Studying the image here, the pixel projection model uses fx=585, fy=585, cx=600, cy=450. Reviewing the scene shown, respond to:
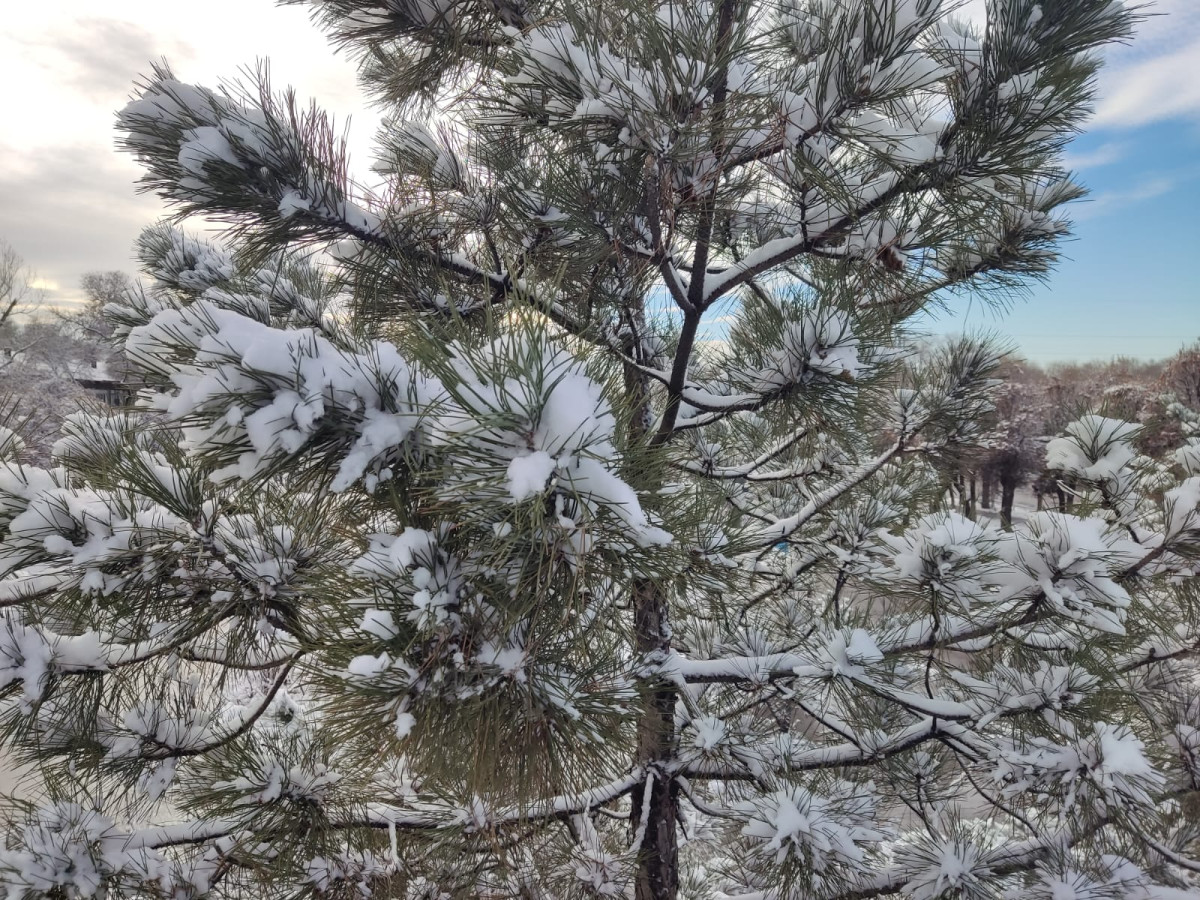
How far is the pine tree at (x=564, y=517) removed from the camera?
0.63m

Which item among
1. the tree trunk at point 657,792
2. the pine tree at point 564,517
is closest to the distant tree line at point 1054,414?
the pine tree at point 564,517

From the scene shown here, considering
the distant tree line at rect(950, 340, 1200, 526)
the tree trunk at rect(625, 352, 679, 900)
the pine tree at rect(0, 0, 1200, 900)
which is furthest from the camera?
the distant tree line at rect(950, 340, 1200, 526)

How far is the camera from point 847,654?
1.30 metres

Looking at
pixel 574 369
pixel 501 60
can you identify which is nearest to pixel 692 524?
pixel 574 369

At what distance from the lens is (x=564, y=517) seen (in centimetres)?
59

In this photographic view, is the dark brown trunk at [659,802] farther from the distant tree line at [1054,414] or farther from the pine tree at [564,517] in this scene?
the distant tree line at [1054,414]

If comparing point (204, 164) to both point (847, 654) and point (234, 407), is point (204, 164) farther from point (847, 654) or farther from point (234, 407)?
point (847, 654)

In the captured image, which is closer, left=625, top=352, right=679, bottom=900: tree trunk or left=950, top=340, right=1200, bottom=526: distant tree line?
left=625, top=352, right=679, bottom=900: tree trunk

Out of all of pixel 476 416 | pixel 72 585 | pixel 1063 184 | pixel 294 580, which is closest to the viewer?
pixel 476 416

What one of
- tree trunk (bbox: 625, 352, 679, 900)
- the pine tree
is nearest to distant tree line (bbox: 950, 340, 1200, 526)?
the pine tree

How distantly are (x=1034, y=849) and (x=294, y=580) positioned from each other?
1.90 m

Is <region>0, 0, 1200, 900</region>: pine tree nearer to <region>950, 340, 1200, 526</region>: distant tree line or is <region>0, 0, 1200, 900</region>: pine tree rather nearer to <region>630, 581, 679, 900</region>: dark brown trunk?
<region>630, 581, 679, 900</region>: dark brown trunk

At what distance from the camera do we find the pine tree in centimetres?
63

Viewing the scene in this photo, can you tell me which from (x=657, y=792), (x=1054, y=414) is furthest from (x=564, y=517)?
(x=1054, y=414)
